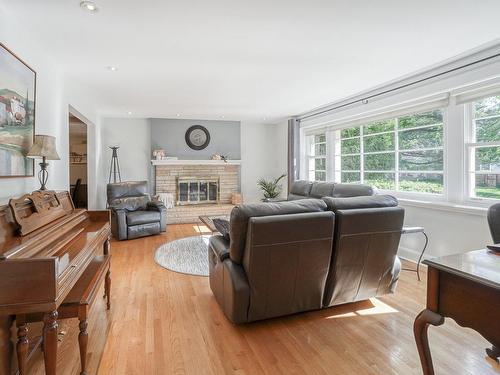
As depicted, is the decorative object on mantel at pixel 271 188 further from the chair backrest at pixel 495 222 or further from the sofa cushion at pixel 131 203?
the chair backrest at pixel 495 222

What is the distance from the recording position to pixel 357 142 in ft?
17.0

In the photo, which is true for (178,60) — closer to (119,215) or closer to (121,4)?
(121,4)

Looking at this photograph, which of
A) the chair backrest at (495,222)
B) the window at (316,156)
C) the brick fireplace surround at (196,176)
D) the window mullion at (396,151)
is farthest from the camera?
the brick fireplace surround at (196,176)

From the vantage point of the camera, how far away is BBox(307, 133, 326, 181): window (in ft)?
20.2

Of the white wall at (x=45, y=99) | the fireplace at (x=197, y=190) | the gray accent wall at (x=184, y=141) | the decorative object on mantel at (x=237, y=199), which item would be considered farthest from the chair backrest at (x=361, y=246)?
the gray accent wall at (x=184, y=141)

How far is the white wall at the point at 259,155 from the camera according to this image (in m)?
7.47

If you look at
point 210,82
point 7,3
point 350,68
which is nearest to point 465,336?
point 350,68

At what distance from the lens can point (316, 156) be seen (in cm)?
638

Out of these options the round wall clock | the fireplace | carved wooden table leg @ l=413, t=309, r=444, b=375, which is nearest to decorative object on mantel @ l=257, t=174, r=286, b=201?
the fireplace

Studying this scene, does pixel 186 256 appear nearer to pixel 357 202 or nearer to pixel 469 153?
pixel 357 202

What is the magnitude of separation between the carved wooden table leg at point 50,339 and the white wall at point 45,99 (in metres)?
1.25

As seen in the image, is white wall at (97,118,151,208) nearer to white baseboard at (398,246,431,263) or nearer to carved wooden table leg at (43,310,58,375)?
white baseboard at (398,246,431,263)

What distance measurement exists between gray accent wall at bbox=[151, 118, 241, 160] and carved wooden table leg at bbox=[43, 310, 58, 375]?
5.76m

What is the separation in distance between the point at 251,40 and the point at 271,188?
15.6 ft
